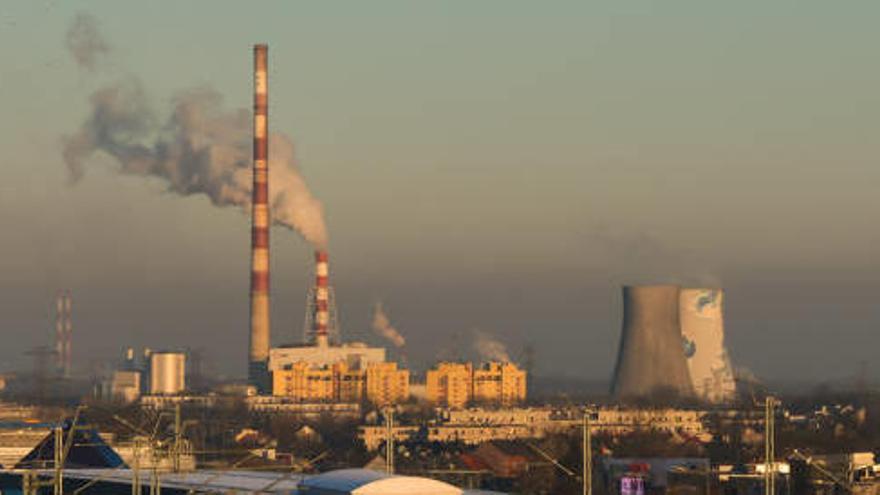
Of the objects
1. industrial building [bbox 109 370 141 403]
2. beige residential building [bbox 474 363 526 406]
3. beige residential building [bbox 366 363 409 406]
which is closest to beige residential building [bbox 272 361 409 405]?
beige residential building [bbox 366 363 409 406]

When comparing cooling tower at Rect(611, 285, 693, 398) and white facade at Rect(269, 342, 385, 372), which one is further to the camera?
white facade at Rect(269, 342, 385, 372)

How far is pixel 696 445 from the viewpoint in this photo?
81.2 meters

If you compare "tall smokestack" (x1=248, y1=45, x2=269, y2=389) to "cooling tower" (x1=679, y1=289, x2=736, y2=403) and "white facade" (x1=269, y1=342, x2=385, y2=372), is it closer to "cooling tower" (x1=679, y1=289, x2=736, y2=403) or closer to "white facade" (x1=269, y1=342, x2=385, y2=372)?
"white facade" (x1=269, y1=342, x2=385, y2=372)

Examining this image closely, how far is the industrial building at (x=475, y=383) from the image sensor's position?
137125 mm

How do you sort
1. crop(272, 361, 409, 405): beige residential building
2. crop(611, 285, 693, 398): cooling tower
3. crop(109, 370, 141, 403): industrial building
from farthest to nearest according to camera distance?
crop(109, 370, 141, 403): industrial building → crop(272, 361, 409, 405): beige residential building → crop(611, 285, 693, 398): cooling tower

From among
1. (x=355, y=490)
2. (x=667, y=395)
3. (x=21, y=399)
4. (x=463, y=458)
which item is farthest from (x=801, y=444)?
(x=21, y=399)

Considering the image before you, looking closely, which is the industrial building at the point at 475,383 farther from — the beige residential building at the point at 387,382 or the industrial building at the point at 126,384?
the industrial building at the point at 126,384

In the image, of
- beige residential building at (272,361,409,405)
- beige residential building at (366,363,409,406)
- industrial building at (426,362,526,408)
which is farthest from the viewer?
industrial building at (426,362,526,408)

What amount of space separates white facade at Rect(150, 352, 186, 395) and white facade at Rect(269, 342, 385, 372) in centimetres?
1142

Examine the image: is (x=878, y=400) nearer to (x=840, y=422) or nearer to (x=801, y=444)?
(x=840, y=422)

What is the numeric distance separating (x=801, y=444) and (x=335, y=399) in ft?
193

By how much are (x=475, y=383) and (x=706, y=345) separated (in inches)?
1055

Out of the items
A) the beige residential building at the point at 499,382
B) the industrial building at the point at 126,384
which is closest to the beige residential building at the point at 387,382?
the beige residential building at the point at 499,382

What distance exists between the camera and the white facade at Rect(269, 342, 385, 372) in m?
132
